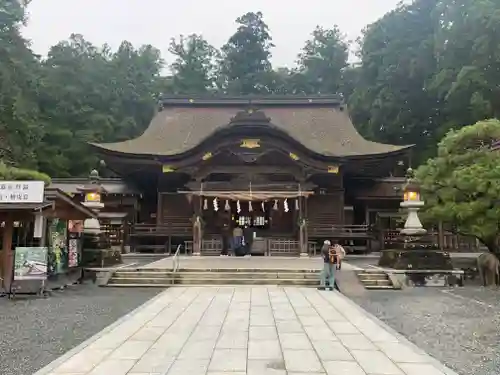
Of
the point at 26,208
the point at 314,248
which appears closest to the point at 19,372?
the point at 26,208

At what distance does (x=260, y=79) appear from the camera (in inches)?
1923

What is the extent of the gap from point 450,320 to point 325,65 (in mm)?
42352

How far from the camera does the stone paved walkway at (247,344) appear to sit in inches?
190

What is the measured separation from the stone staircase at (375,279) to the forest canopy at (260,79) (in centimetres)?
2057

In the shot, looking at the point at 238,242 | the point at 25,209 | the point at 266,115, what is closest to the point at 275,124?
the point at 266,115

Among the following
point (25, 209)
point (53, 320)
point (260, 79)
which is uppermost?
point (260, 79)

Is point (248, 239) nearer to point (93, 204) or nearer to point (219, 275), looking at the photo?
point (219, 275)

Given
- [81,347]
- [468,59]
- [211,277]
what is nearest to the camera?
[81,347]

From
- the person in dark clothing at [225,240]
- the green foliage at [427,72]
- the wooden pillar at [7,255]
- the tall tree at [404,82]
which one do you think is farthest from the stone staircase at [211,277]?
the tall tree at [404,82]

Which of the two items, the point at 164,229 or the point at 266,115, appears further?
the point at 266,115

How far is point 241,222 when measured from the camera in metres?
21.5

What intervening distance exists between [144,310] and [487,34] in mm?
29260

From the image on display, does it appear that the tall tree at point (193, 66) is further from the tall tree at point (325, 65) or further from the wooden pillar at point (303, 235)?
the wooden pillar at point (303, 235)

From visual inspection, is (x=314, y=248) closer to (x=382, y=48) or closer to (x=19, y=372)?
(x=19, y=372)
